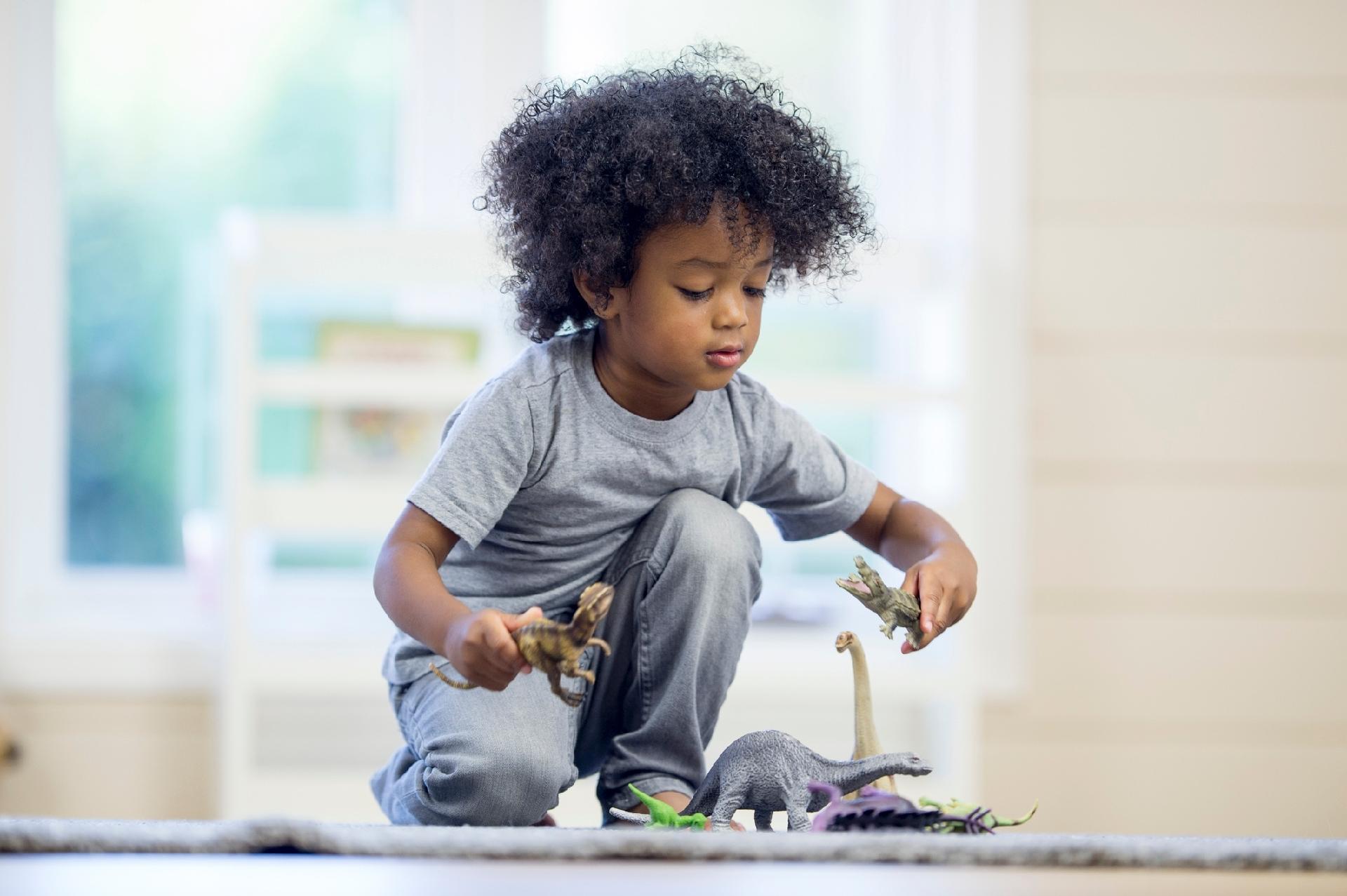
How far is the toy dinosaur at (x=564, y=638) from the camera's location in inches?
31.6

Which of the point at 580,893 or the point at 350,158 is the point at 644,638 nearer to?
the point at 580,893

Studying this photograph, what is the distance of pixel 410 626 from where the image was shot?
3.03 feet

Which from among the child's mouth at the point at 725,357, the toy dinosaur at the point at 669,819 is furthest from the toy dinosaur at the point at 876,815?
the child's mouth at the point at 725,357

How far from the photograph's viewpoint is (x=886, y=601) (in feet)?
3.21

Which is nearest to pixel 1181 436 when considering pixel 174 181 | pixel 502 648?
pixel 502 648

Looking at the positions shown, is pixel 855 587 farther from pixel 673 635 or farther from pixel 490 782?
pixel 490 782

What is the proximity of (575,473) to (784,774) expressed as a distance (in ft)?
1.03

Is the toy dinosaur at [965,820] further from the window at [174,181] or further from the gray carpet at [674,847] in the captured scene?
the window at [174,181]

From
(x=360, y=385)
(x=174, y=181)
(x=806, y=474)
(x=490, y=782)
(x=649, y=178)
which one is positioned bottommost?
(x=490, y=782)

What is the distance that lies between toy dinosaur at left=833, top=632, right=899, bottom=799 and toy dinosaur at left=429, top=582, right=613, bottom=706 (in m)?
0.23

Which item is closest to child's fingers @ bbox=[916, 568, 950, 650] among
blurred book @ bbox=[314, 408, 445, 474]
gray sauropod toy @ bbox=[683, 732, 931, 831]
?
gray sauropod toy @ bbox=[683, 732, 931, 831]

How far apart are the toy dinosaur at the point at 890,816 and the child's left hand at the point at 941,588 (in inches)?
6.9

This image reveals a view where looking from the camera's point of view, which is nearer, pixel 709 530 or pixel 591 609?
pixel 591 609

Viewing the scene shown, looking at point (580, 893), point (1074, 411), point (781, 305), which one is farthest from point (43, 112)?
point (580, 893)
